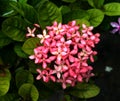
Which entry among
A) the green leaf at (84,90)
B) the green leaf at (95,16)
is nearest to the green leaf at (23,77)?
the green leaf at (84,90)

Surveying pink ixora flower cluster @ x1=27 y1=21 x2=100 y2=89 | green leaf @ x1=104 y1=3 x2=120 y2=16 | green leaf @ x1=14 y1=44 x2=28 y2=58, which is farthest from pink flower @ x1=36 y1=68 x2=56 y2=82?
green leaf @ x1=104 y1=3 x2=120 y2=16

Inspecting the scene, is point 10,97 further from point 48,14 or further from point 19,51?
point 48,14

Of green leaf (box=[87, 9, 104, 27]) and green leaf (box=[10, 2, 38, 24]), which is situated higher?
green leaf (box=[10, 2, 38, 24])

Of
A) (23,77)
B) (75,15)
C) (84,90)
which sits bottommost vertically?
(84,90)

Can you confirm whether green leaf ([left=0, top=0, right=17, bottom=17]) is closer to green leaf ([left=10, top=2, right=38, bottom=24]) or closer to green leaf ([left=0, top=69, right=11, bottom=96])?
green leaf ([left=10, top=2, right=38, bottom=24])

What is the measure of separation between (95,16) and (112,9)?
0.11 metres

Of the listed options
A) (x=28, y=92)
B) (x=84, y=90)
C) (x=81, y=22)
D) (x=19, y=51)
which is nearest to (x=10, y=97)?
(x=28, y=92)

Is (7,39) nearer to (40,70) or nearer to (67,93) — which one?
(40,70)

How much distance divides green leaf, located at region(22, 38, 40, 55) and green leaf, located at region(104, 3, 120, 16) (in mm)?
349

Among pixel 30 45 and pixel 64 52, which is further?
pixel 30 45

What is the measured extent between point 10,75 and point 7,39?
0.14 meters

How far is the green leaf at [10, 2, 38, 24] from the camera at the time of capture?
4.36 ft

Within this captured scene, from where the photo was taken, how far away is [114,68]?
79.7 inches

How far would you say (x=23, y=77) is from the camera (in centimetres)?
136
